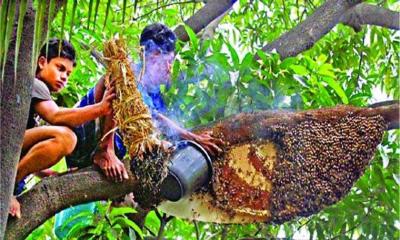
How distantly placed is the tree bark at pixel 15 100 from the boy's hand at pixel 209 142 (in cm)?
58

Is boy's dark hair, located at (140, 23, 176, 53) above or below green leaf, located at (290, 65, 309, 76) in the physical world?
above

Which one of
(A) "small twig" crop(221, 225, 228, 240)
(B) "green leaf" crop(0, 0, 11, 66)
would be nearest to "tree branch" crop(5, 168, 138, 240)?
(B) "green leaf" crop(0, 0, 11, 66)

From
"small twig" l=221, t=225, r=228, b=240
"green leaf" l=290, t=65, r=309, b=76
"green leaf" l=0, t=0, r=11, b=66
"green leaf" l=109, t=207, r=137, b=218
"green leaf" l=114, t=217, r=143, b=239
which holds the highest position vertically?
"green leaf" l=0, t=0, r=11, b=66

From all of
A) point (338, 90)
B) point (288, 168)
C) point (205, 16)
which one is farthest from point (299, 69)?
point (205, 16)

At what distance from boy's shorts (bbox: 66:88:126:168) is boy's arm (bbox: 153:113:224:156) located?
0.50ft

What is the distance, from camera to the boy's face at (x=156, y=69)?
7.85ft

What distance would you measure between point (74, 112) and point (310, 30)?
4.35 feet

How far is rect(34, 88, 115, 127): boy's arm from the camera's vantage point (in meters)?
2.02

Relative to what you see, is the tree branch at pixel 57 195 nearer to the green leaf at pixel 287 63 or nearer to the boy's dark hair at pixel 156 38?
the boy's dark hair at pixel 156 38

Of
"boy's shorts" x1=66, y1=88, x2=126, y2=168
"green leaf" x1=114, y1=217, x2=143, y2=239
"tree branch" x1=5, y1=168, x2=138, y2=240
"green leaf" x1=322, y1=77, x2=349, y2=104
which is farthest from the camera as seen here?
"green leaf" x1=322, y1=77, x2=349, y2=104

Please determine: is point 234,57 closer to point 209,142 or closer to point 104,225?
point 209,142

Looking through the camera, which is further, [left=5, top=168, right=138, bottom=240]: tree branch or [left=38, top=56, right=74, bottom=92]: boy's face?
[left=38, top=56, right=74, bottom=92]: boy's face

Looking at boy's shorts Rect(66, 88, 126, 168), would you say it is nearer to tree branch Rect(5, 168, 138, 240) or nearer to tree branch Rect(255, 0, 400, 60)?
tree branch Rect(5, 168, 138, 240)

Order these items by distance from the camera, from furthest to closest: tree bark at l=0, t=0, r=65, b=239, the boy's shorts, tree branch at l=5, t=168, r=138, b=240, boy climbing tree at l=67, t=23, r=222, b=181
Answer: the boy's shorts, boy climbing tree at l=67, t=23, r=222, b=181, tree branch at l=5, t=168, r=138, b=240, tree bark at l=0, t=0, r=65, b=239
